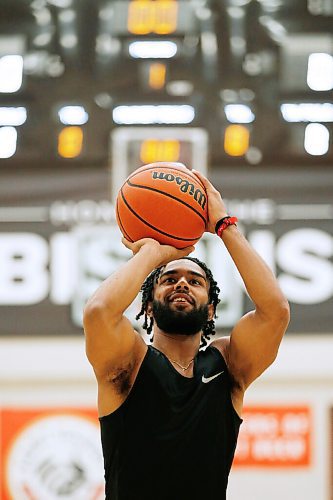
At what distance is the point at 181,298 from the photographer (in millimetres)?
3430

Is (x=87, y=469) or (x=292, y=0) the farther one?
(x=292, y=0)

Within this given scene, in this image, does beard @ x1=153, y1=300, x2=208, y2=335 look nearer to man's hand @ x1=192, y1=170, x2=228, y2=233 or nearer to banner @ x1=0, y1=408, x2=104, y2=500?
man's hand @ x1=192, y1=170, x2=228, y2=233

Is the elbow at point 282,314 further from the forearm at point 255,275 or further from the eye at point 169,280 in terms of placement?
the eye at point 169,280

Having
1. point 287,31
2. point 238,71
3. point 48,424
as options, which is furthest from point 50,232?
point 287,31

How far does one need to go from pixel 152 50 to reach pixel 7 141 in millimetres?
1362

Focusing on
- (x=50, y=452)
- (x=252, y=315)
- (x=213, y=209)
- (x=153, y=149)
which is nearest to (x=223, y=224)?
(x=213, y=209)

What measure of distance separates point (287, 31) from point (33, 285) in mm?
2882

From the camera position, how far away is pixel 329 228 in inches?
303

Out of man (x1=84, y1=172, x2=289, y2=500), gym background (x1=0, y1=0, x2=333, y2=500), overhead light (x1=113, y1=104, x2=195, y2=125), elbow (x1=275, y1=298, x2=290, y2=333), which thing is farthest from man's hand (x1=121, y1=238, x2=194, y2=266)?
overhead light (x1=113, y1=104, x2=195, y2=125)

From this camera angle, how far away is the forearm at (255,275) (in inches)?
134

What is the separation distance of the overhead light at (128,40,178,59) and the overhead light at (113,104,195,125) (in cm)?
43

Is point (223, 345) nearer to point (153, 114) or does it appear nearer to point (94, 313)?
point (94, 313)

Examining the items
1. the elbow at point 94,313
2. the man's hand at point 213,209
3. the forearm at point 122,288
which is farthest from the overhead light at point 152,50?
the elbow at point 94,313

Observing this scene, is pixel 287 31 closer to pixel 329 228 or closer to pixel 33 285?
pixel 329 228
